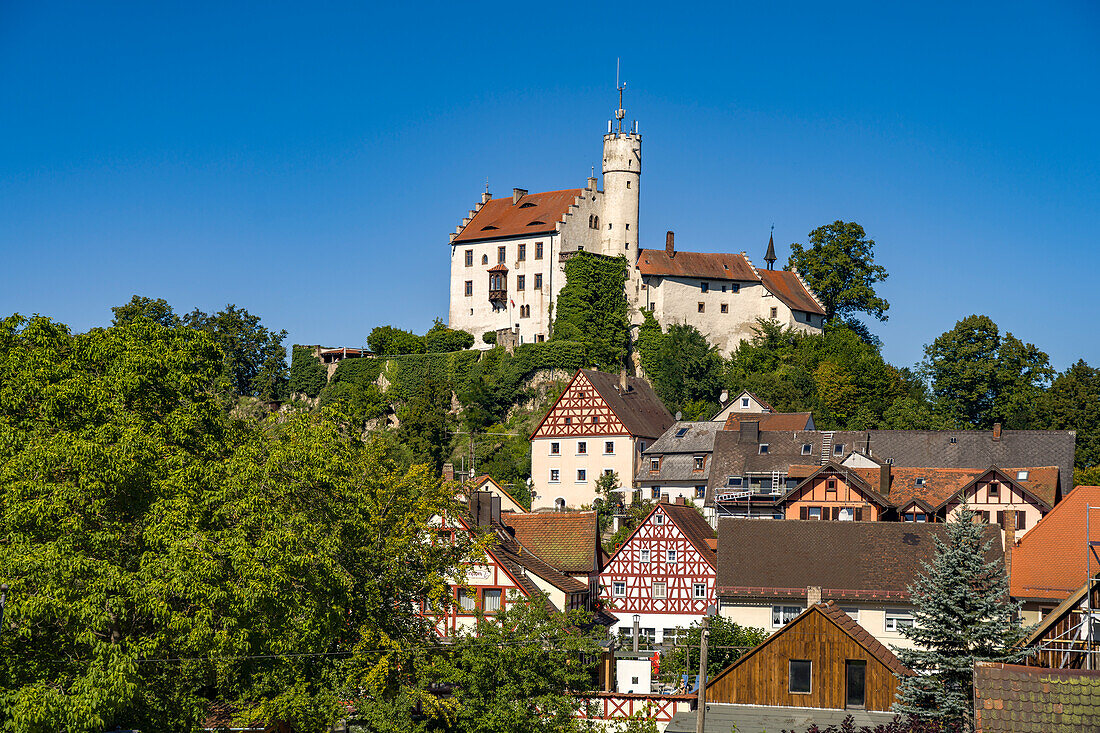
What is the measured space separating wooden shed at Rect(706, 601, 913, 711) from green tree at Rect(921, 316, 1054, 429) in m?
46.5

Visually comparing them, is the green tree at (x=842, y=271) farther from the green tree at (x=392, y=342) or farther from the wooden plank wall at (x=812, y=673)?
the wooden plank wall at (x=812, y=673)

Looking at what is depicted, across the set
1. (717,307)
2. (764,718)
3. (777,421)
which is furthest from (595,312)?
(764,718)

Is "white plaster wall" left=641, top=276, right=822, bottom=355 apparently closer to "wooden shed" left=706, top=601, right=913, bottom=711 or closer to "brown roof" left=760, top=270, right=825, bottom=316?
"brown roof" left=760, top=270, right=825, bottom=316

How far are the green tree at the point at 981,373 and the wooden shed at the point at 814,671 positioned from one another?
1830 inches

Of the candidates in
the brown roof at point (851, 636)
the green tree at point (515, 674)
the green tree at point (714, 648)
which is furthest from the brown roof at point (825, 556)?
the green tree at point (515, 674)

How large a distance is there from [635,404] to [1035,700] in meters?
59.3

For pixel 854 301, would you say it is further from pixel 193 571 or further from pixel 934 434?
pixel 193 571

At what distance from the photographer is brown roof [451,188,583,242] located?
282 feet

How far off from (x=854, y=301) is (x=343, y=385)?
A: 119ft

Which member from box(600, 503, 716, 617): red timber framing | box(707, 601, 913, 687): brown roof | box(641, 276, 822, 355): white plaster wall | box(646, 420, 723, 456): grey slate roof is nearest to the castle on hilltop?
box(641, 276, 822, 355): white plaster wall

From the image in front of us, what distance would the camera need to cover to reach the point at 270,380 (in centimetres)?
9294

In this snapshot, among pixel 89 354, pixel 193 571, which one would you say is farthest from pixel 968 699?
pixel 89 354

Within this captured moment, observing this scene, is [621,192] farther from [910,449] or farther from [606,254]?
[910,449]

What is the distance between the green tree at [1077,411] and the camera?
231 ft
